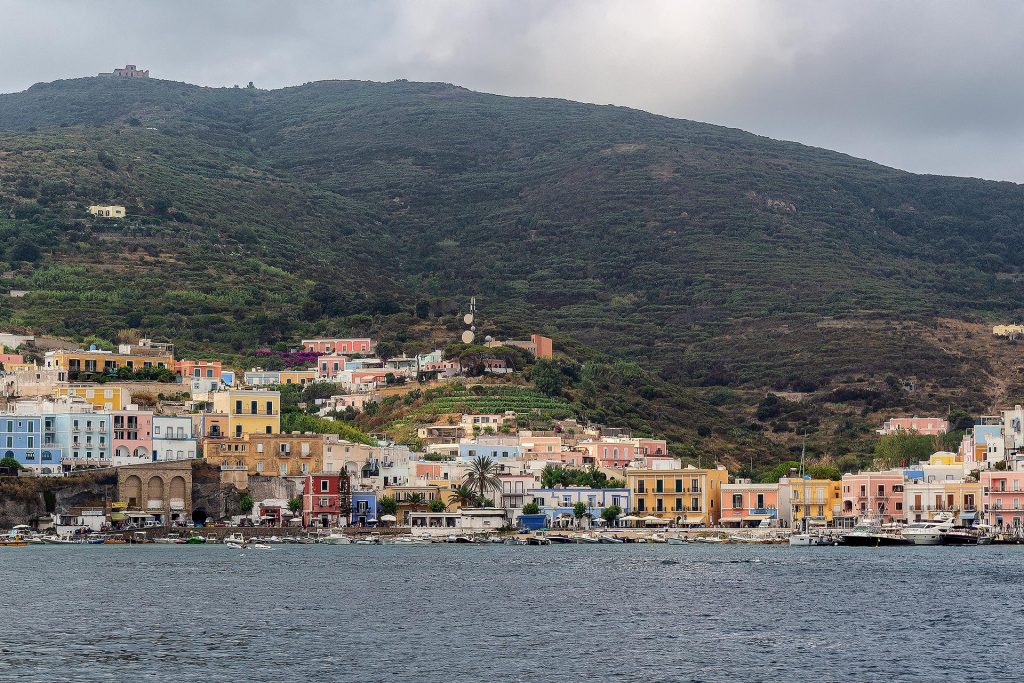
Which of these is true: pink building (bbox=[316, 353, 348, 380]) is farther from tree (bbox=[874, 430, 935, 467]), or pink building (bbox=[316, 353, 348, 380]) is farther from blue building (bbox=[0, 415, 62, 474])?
tree (bbox=[874, 430, 935, 467])

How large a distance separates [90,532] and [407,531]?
1887 cm

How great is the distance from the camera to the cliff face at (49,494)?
336ft

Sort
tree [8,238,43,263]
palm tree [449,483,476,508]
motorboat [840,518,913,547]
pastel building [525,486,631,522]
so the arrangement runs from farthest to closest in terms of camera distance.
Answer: tree [8,238,43,263] → pastel building [525,486,631,522] → palm tree [449,483,476,508] → motorboat [840,518,913,547]

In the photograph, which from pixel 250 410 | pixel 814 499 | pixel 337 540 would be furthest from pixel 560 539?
pixel 250 410

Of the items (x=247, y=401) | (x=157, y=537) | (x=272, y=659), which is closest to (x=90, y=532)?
(x=157, y=537)

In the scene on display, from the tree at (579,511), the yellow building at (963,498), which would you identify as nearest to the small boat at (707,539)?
the tree at (579,511)

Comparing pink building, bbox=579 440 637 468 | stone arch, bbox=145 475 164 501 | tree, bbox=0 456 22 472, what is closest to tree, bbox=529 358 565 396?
pink building, bbox=579 440 637 468

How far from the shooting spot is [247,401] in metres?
115

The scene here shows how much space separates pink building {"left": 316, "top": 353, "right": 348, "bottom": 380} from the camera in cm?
14900

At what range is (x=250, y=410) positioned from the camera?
4520 inches

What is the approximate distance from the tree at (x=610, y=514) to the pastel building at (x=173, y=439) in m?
24.9

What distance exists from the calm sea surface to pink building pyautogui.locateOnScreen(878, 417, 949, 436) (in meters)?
52.1

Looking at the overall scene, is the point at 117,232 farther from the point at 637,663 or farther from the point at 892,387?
the point at 637,663

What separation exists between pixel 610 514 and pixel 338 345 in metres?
49.0
